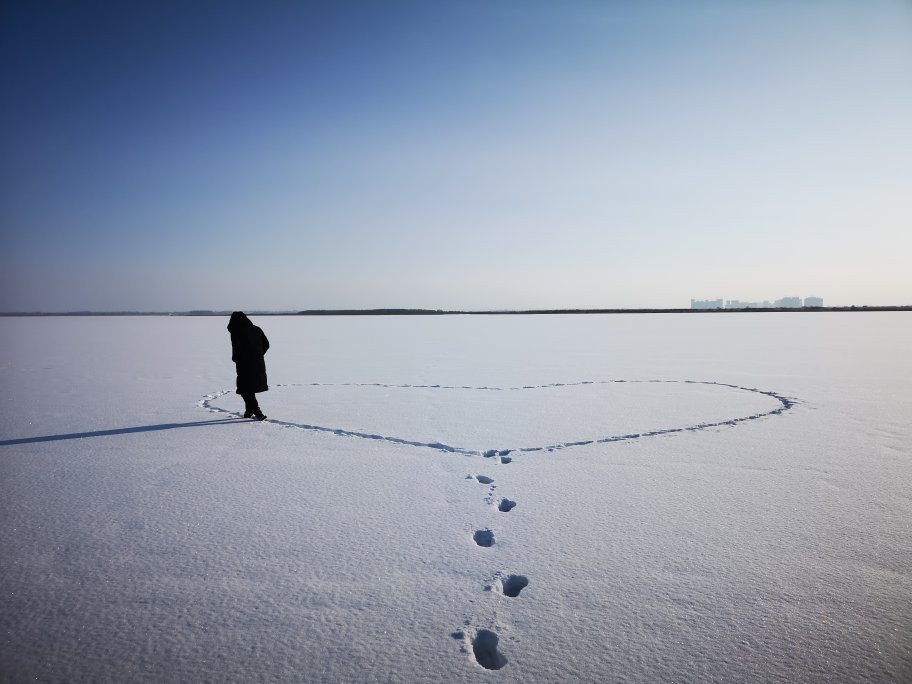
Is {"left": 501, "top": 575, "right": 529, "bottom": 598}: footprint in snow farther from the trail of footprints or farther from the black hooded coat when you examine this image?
the black hooded coat

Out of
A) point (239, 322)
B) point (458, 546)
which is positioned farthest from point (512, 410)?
point (458, 546)

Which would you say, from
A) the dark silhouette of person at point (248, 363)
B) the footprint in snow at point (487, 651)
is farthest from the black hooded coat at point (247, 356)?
the footprint in snow at point (487, 651)

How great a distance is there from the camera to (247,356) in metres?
6.11

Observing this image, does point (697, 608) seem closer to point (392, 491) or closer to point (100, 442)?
point (392, 491)

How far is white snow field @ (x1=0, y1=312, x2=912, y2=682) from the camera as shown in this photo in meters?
1.99

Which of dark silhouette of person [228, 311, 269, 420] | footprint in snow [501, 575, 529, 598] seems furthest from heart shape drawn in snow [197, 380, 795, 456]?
footprint in snow [501, 575, 529, 598]

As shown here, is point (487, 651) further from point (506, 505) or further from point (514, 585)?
point (506, 505)

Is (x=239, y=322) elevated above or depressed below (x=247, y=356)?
above

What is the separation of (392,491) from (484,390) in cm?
477

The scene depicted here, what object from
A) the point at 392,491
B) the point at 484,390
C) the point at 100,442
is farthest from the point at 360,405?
the point at 392,491

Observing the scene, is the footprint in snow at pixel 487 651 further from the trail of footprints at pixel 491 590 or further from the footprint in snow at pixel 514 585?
the footprint in snow at pixel 514 585

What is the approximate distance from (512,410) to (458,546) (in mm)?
3952

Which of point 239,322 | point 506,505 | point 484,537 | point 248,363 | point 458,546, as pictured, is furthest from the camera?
point 239,322

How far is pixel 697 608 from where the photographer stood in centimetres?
225
